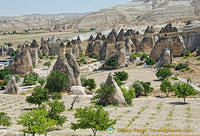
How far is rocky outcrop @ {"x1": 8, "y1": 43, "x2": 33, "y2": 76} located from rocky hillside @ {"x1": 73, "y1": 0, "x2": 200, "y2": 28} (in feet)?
282

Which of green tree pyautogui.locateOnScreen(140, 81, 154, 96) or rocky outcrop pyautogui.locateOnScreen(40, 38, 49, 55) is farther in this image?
rocky outcrop pyautogui.locateOnScreen(40, 38, 49, 55)

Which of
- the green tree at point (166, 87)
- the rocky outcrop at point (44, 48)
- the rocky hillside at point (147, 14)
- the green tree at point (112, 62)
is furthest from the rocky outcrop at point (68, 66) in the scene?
the rocky hillside at point (147, 14)

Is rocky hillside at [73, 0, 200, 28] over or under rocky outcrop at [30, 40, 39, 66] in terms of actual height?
over

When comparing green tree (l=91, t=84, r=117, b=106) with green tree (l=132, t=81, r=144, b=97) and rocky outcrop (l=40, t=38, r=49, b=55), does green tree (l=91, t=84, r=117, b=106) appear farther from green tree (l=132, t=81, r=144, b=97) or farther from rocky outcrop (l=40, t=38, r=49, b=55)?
rocky outcrop (l=40, t=38, r=49, b=55)

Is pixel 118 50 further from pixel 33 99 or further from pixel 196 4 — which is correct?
pixel 196 4

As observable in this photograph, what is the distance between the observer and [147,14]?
14062 cm

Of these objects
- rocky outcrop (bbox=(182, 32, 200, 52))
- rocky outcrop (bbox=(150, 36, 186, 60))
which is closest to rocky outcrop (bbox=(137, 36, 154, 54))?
rocky outcrop (bbox=(182, 32, 200, 52))

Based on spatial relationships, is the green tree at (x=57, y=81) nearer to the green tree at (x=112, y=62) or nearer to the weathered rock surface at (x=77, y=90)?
the weathered rock surface at (x=77, y=90)

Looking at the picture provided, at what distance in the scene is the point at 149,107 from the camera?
22531mm

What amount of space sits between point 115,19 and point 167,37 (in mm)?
114590

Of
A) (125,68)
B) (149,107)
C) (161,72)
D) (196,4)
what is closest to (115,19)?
(196,4)

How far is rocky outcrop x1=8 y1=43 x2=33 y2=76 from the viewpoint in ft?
137

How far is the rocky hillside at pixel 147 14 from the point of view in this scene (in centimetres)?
12888

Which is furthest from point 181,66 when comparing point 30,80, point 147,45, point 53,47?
point 53,47
